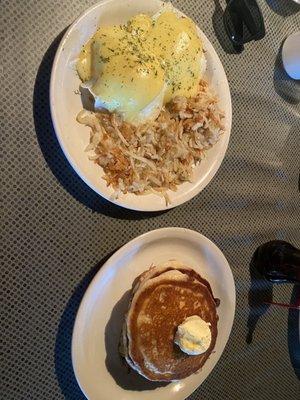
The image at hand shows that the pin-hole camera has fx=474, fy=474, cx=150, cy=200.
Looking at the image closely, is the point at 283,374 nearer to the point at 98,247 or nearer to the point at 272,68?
the point at 98,247

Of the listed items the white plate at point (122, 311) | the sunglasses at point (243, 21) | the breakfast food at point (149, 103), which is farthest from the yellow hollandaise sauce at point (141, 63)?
the white plate at point (122, 311)

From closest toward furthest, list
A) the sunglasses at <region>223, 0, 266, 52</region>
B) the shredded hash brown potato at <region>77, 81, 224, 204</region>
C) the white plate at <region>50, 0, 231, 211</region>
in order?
the white plate at <region>50, 0, 231, 211</region>
the shredded hash brown potato at <region>77, 81, 224, 204</region>
the sunglasses at <region>223, 0, 266, 52</region>

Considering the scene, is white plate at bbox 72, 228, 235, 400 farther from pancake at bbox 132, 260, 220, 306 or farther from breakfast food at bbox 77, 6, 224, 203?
breakfast food at bbox 77, 6, 224, 203

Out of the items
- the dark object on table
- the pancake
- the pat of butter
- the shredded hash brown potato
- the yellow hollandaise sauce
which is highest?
the yellow hollandaise sauce

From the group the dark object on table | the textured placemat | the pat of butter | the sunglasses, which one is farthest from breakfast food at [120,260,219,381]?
the sunglasses

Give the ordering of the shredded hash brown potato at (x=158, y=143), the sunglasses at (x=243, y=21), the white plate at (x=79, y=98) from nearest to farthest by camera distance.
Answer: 1. the white plate at (x=79, y=98)
2. the shredded hash brown potato at (x=158, y=143)
3. the sunglasses at (x=243, y=21)

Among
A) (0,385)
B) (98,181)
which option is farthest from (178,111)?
(0,385)

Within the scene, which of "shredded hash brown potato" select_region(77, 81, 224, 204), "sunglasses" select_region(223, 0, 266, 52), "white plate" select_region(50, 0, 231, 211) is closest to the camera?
"white plate" select_region(50, 0, 231, 211)

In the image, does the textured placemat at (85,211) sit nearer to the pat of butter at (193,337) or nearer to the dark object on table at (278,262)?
the dark object on table at (278,262)
